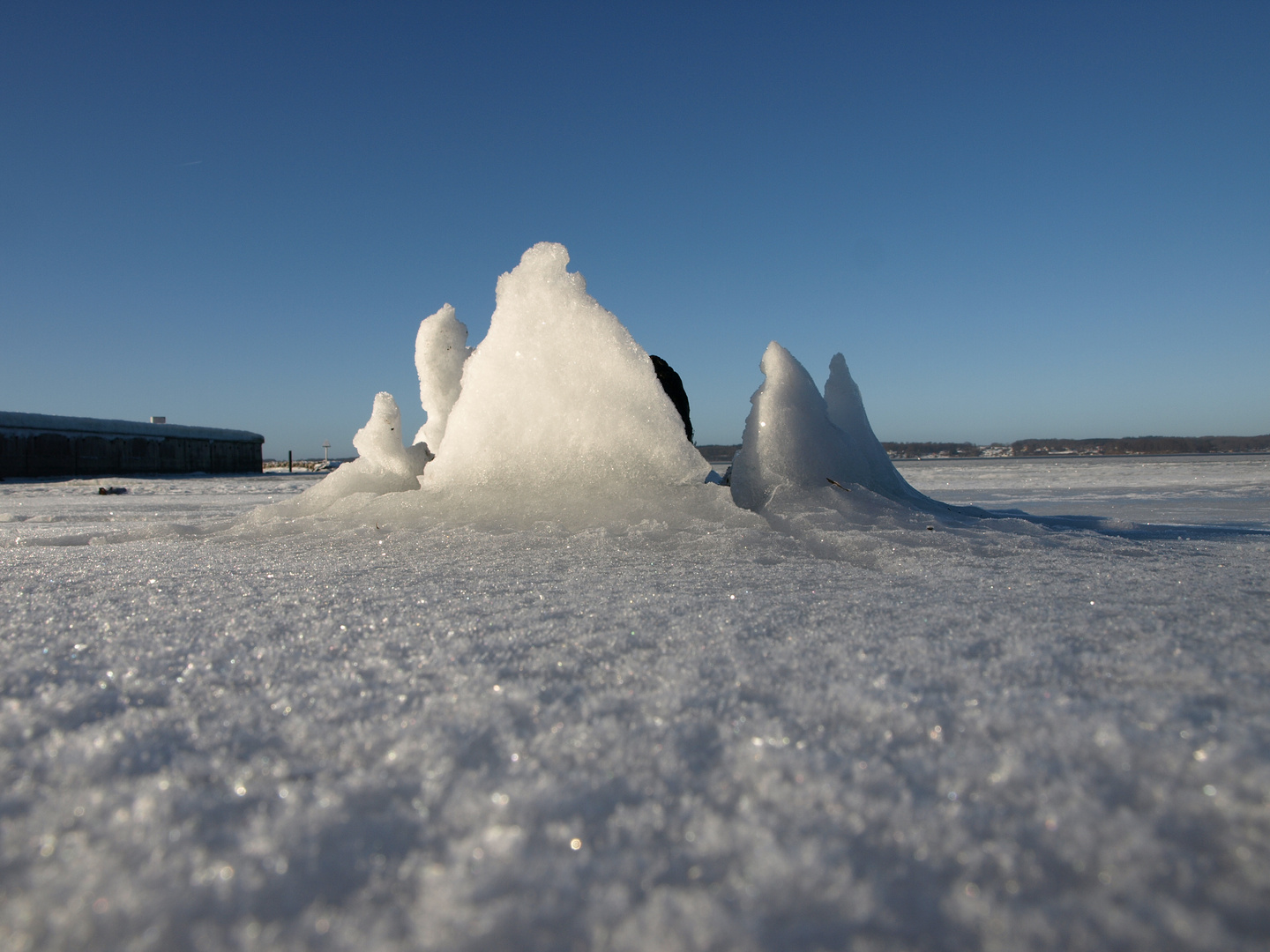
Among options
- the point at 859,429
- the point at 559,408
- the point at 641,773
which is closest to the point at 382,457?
the point at 559,408

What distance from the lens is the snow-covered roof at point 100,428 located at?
1942 centimetres

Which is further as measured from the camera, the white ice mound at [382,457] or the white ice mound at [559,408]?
the white ice mound at [382,457]

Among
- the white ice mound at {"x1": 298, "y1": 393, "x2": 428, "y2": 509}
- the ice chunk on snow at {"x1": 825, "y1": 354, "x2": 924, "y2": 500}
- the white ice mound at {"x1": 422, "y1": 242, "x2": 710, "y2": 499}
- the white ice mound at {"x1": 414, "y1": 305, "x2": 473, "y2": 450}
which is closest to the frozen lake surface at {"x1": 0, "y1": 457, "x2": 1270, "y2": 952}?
the white ice mound at {"x1": 422, "y1": 242, "x2": 710, "y2": 499}

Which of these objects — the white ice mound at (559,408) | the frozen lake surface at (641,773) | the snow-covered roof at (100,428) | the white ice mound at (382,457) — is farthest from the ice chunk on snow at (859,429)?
the snow-covered roof at (100,428)

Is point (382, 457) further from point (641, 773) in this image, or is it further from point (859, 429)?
point (641, 773)

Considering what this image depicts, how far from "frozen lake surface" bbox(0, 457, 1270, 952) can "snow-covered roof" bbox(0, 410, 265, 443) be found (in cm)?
2436

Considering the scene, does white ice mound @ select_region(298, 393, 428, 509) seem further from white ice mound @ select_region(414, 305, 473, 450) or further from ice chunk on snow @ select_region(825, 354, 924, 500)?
ice chunk on snow @ select_region(825, 354, 924, 500)

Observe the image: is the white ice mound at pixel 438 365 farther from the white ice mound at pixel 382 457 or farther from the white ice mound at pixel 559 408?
the white ice mound at pixel 559 408

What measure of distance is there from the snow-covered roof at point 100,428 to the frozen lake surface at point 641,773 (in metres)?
24.4

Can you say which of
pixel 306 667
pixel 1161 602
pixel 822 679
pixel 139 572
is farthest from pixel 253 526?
pixel 1161 602

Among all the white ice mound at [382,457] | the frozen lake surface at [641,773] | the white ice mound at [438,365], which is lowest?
the frozen lake surface at [641,773]

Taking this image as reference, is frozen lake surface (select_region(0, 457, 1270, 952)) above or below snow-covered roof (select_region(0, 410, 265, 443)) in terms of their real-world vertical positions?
below

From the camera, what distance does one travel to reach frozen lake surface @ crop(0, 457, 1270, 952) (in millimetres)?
544

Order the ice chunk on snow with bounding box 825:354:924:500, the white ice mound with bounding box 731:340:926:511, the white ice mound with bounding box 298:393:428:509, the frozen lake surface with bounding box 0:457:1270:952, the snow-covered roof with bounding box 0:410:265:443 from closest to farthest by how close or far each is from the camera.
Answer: the frozen lake surface with bounding box 0:457:1270:952 → the white ice mound with bounding box 731:340:926:511 → the ice chunk on snow with bounding box 825:354:924:500 → the white ice mound with bounding box 298:393:428:509 → the snow-covered roof with bounding box 0:410:265:443
